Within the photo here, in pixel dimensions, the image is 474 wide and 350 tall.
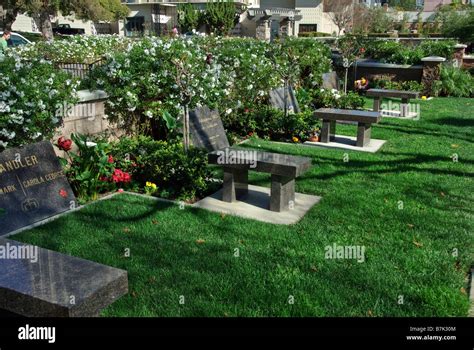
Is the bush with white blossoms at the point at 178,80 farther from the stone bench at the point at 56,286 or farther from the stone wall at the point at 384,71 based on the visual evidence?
the stone wall at the point at 384,71

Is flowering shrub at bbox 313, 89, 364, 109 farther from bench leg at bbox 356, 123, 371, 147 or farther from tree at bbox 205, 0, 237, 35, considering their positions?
tree at bbox 205, 0, 237, 35

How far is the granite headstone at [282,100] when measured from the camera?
11141 mm

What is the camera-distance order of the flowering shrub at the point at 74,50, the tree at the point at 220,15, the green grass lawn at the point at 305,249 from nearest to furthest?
the green grass lawn at the point at 305,249
the flowering shrub at the point at 74,50
the tree at the point at 220,15

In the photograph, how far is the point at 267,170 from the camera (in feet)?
19.3

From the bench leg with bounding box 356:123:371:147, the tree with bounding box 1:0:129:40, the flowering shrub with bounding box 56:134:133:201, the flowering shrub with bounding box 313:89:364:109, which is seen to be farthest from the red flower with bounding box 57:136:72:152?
the tree with bounding box 1:0:129:40

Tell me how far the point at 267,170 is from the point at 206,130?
2.62 meters

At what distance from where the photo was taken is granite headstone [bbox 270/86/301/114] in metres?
11.1

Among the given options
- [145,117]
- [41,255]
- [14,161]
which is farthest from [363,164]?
[41,255]

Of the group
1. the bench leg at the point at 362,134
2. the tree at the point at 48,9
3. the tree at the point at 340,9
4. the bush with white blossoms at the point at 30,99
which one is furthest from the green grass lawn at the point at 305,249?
the tree at the point at 340,9

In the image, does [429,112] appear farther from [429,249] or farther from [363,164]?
[429,249]

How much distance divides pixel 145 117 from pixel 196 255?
4.23 metres

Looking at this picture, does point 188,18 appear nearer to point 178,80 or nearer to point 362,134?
point 362,134

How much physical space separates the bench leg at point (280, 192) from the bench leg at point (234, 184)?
1.54 feet

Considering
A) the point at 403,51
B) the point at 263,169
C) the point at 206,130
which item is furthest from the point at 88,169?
the point at 403,51
